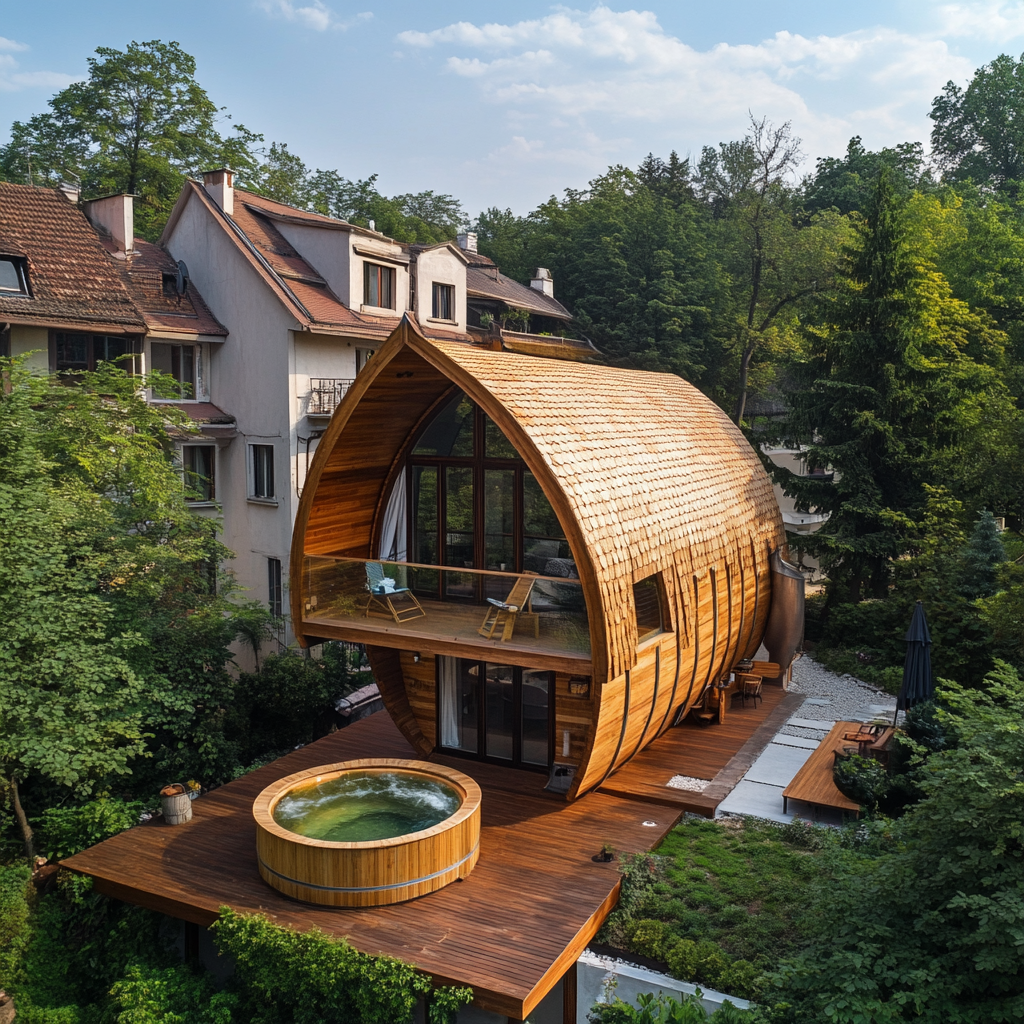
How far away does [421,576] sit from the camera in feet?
42.0

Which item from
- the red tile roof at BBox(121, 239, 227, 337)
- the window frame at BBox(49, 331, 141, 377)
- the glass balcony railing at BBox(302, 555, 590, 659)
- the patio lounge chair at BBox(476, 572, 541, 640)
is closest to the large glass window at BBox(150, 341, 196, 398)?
the red tile roof at BBox(121, 239, 227, 337)

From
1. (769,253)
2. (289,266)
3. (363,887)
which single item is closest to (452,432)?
(363,887)

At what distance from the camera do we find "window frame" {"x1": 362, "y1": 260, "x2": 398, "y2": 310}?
2342 centimetres

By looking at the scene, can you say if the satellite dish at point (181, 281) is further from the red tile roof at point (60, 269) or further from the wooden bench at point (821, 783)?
the wooden bench at point (821, 783)

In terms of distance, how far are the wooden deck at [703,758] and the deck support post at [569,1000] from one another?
3.37 metres

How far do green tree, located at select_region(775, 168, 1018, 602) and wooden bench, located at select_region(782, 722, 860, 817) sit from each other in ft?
22.7

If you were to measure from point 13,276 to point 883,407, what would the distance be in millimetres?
19313

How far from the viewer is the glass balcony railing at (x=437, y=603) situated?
11164 mm

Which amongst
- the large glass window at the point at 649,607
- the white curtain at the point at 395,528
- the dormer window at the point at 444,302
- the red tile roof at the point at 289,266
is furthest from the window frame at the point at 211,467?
the large glass window at the point at 649,607

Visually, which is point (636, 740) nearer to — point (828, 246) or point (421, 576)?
point (421, 576)

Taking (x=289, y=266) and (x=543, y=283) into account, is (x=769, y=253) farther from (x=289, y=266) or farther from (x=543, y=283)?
(x=289, y=266)

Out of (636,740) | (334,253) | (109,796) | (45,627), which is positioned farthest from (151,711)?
(334,253)

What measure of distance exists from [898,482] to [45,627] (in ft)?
56.5

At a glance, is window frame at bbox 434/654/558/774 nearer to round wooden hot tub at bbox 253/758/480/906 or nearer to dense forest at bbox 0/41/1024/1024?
round wooden hot tub at bbox 253/758/480/906
